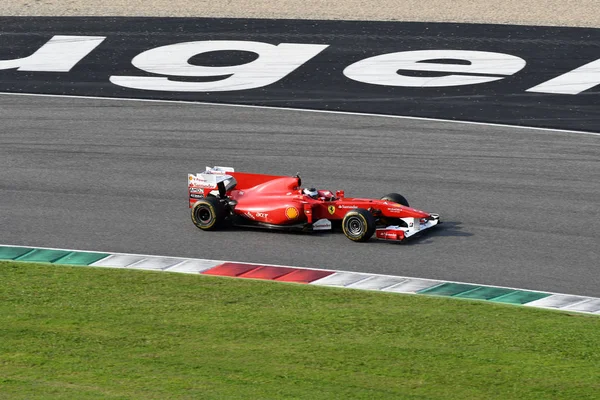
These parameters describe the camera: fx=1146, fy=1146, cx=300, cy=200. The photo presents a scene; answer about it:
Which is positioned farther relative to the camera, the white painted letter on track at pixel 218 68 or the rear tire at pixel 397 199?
the white painted letter on track at pixel 218 68

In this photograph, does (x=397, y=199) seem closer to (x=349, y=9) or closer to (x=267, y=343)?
(x=267, y=343)

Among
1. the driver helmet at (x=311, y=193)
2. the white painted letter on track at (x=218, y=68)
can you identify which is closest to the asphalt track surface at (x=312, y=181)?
the driver helmet at (x=311, y=193)

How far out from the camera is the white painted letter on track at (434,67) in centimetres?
2466

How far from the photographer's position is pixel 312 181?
18.5 metres

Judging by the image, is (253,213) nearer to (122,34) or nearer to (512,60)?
(512,60)

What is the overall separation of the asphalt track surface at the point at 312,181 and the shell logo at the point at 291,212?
32 cm

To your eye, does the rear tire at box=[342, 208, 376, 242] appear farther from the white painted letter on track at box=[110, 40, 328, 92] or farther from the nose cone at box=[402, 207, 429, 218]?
the white painted letter on track at box=[110, 40, 328, 92]

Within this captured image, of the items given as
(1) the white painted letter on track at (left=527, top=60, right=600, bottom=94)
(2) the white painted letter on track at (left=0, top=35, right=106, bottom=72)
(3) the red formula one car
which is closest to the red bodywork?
(3) the red formula one car

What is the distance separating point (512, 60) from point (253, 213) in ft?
38.1

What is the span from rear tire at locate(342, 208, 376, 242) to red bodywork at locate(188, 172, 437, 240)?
0.18 metres

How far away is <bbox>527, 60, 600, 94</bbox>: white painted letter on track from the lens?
78.1ft

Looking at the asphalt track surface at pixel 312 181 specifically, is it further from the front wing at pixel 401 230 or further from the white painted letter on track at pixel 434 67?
the white painted letter on track at pixel 434 67

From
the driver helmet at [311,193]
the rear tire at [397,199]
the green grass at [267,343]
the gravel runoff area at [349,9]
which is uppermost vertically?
the gravel runoff area at [349,9]

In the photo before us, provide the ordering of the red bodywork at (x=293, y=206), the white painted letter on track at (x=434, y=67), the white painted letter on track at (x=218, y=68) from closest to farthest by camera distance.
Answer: the red bodywork at (x=293, y=206)
the white painted letter on track at (x=434, y=67)
the white painted letter on track at (x=218, y=68)
